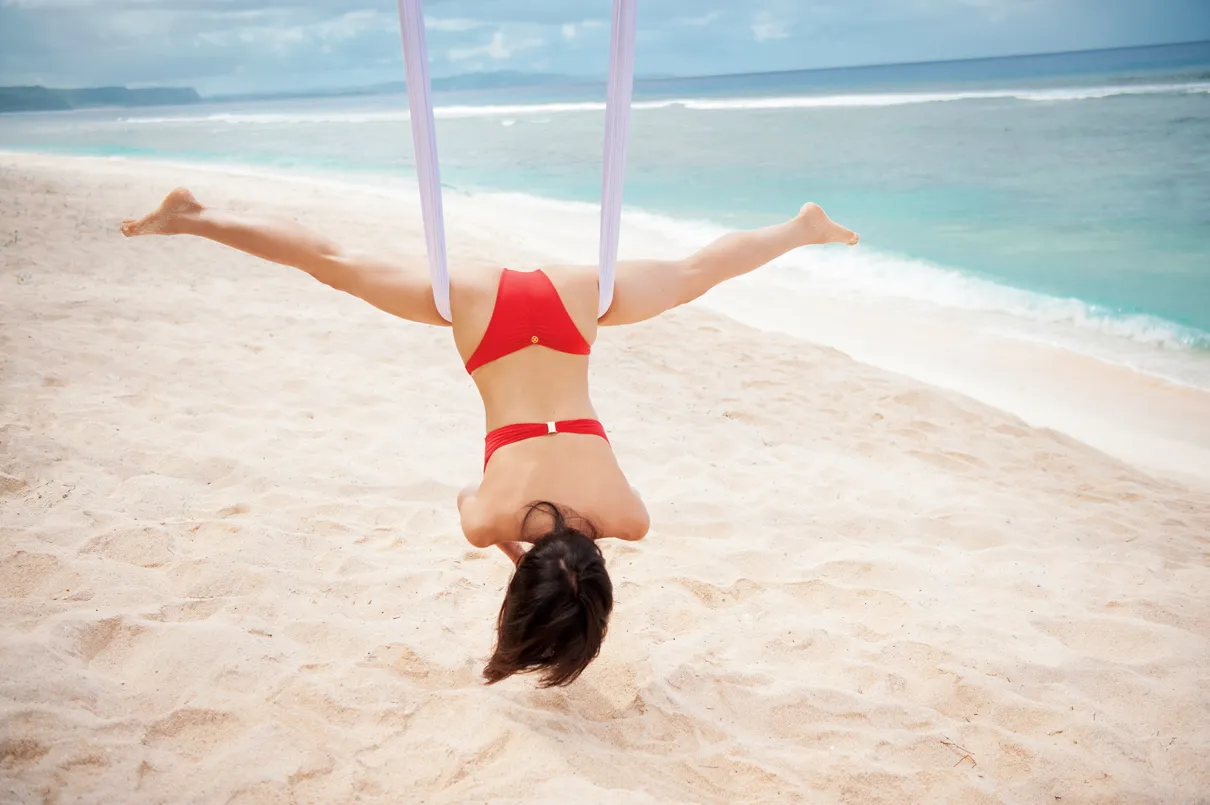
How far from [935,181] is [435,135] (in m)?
12.0

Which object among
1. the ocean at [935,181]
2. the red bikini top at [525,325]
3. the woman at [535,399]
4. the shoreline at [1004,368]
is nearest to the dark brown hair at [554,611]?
the woman at [535,399]

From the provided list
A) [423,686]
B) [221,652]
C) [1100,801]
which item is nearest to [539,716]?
[423,686]

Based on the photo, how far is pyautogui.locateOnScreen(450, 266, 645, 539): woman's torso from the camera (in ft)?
7.21

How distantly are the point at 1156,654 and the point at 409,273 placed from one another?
8.22ft

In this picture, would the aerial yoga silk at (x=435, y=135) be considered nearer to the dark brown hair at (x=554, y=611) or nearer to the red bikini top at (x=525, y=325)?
the red bikini top at (x=525, y=325)

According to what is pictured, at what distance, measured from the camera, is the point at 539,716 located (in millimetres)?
→ 1981

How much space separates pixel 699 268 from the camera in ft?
8.94

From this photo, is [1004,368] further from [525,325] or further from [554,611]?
[554,611]

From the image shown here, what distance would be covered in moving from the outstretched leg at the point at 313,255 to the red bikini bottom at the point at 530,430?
407 millimetres

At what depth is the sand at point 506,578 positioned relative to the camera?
1.83m

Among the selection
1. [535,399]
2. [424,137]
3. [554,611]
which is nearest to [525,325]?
[535,399]

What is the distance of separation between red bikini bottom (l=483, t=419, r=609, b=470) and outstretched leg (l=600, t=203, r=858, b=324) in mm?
390

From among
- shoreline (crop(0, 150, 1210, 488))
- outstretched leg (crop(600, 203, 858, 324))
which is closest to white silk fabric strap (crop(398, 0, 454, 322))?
outstretched leg (crop(600, 203, 858, 324))

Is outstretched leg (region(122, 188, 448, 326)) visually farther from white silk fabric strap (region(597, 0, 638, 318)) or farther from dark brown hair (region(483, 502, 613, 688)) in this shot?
dark brown hair (region(483, 502, 613, 688))
